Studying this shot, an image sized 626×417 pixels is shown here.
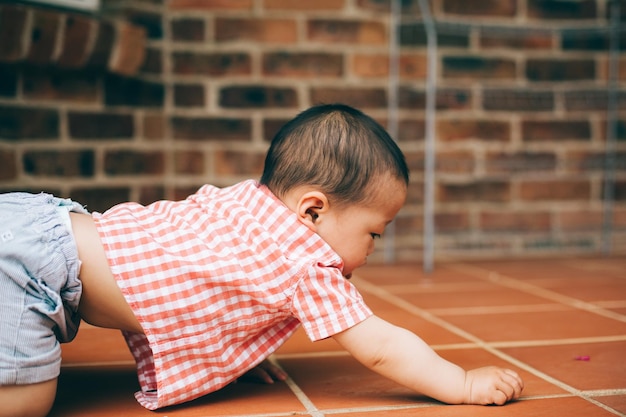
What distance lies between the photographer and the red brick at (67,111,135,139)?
8.11ft

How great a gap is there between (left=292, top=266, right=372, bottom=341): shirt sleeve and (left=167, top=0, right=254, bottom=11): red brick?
5.80ft

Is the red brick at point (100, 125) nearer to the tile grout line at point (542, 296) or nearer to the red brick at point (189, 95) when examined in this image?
the red brick at point (189, 95)

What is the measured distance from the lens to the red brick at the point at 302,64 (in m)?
2.75

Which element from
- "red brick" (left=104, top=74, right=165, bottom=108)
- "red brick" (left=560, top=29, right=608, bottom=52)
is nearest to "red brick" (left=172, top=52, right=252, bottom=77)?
"red brick" (left=104, top=74, right=165, bottom=108)

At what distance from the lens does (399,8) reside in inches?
112

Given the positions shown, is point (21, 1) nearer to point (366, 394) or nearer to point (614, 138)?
point (366, 394)

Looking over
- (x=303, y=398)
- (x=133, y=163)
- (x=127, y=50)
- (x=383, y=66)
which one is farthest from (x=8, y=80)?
(x=303, y=398)

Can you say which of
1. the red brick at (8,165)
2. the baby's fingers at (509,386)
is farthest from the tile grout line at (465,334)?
the red brick at (8,165)

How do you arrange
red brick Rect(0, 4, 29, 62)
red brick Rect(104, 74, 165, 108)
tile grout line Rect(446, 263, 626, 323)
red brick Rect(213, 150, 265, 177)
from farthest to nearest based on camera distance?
red brick Rect(213, 150, 265, 177)
red brick Rect(104, 74, 165, 108)
red brick Rect(0, 4, 29, 62)
tile grout line Rect(446, 263, 626, 323)

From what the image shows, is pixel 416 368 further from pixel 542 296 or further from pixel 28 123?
pixel 28 123

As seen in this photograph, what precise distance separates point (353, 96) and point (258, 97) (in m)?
0.37

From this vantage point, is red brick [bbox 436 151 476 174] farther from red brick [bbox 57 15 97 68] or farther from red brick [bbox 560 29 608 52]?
red brick [bbox 57 15 97 68]

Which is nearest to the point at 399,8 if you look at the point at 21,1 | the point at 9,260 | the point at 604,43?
the point at 604,43

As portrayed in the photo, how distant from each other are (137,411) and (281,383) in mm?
281
